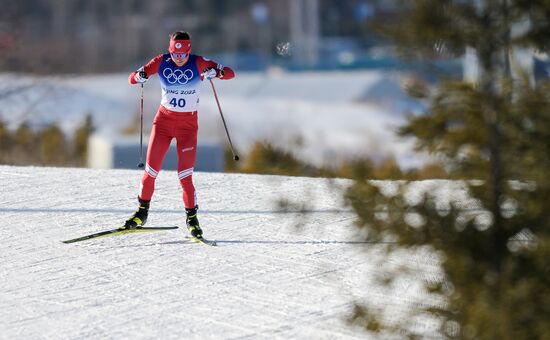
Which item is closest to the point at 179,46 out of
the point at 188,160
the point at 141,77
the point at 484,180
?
the point at 141,77

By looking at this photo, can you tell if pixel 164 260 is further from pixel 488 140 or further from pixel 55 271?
pixel 488 140

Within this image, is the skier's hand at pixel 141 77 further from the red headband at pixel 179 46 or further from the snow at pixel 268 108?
the snow at pixel 268 108

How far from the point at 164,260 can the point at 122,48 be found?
58124 millimetres

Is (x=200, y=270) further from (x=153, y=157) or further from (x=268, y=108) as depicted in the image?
(x=268, y=108)

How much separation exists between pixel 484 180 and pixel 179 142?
15.6ft

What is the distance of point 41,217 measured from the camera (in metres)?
9.77

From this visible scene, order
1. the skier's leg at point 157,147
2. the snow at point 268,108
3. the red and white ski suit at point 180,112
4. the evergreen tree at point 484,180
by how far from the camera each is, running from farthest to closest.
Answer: the snow at point 268,108 → the skier's leg at point 157,147 → the red and white ski suit at point 180,112 → the evergreen tree at point 484,180

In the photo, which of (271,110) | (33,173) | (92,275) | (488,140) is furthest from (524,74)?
(271,110)

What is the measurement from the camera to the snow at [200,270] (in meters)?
6.07

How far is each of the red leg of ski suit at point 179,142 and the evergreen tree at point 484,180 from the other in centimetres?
445

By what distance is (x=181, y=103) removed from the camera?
28.7ft

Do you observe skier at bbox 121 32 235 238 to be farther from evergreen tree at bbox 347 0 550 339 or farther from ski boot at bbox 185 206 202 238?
evergreen tree at bbox 347 0 550 339

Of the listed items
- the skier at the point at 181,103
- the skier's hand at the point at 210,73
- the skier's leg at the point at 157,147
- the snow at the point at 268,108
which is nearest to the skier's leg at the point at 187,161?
the skier at the point at 181,103

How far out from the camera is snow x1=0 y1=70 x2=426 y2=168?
76.0ft
